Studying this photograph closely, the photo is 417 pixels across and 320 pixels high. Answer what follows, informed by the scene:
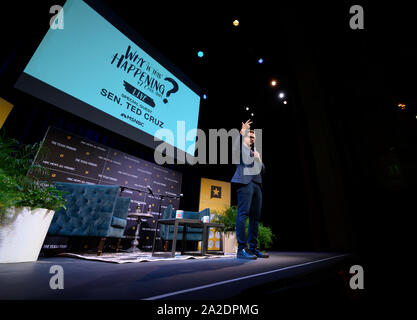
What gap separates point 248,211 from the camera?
2027mm

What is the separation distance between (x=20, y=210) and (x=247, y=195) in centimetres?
184

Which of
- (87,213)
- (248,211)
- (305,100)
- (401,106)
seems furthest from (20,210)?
(305,100)

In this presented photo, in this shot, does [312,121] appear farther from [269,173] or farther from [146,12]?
[146,12]

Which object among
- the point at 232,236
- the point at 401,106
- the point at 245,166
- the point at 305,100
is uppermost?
the point at 305,100

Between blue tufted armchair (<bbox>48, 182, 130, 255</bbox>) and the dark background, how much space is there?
0.86m

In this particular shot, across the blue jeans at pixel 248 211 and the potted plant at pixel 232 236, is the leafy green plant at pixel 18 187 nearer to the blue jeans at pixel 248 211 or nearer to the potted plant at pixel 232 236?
the blue jeans at pixel 248 211

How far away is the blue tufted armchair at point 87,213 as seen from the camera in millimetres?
2320

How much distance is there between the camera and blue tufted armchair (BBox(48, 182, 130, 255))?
2320 millimetres

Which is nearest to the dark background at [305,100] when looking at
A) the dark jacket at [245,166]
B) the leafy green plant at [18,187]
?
the leafy green plant at [18,187]

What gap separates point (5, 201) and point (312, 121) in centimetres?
532

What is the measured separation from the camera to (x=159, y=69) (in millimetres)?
3494

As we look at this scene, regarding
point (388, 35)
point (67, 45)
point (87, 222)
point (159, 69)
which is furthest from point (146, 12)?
point (388, 35)

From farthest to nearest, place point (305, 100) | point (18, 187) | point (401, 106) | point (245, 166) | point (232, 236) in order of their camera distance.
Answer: point (305, 100), point (232, 236), point (401, 106), point (245, 166), point (18, 187)

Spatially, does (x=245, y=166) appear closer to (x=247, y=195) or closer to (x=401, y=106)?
(x=247, y=195)
